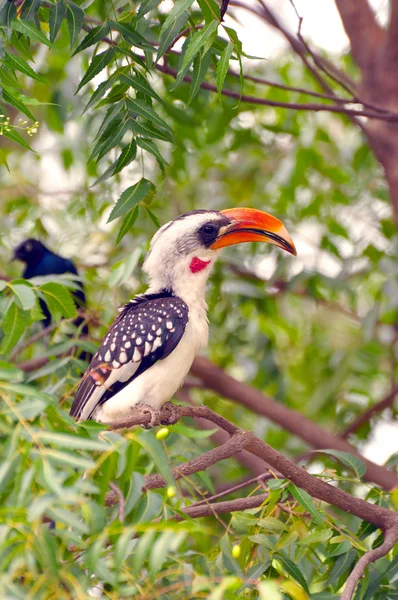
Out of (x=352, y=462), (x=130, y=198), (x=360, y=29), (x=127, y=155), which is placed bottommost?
(x=352, y=462)

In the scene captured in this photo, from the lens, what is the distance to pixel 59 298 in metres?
2.63

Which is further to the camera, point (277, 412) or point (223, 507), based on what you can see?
point (277, 412)

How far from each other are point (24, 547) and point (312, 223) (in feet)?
12.3

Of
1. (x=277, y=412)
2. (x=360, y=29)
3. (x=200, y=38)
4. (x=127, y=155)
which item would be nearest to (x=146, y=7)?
(x=200, y=38)

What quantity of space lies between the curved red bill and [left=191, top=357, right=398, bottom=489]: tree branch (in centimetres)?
139

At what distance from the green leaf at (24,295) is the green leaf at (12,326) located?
0.17m

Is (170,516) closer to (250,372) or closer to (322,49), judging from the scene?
(250,372)

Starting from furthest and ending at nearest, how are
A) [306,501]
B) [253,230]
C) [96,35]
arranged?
[253,230], [96,35], [306,501]

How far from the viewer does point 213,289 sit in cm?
422

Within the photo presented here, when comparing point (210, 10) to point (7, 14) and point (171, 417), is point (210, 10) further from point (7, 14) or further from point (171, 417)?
point (171, 417)

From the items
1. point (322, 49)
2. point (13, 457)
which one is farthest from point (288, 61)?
point (13, 457)

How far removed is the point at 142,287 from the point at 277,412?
2.99ft

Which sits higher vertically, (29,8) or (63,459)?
(29,8)

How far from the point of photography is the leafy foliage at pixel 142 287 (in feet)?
5.12
